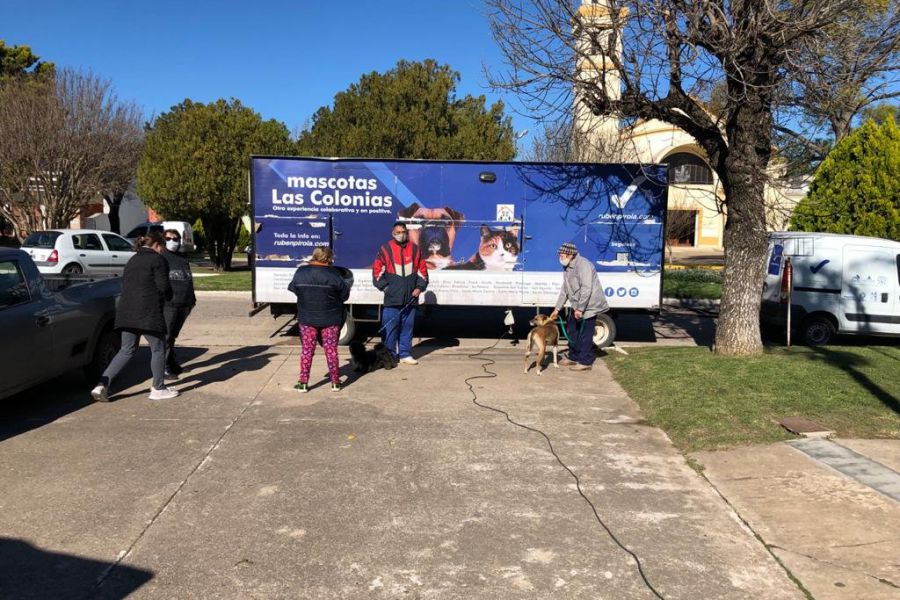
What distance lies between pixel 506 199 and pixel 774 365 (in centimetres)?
432

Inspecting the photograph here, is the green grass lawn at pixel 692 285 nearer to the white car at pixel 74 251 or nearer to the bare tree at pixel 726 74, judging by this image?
the bare tree at pixel 726 74

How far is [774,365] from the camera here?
8.22m

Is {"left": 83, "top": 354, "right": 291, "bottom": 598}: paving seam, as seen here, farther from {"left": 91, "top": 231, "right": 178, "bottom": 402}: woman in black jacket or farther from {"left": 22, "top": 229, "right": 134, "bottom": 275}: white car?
{"left": 22, "top": 229, "right": 134, "bottom": 275}: white car

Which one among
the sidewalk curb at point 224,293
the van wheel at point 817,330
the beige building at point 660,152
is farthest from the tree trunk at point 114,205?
the van wheel at point 817,330

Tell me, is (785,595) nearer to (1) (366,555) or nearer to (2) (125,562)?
(1) (366,555)

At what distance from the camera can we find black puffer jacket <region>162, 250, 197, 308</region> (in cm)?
786

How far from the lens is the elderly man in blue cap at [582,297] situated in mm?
8742

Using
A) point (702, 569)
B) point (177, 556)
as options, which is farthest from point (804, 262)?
point (177, 556)

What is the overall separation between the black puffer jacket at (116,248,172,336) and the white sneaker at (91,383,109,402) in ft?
2.10

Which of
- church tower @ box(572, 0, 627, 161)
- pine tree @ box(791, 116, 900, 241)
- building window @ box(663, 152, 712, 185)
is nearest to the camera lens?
church tower @ box(572, 0, 627, 161)

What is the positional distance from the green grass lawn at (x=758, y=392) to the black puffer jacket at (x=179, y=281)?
5.26 m

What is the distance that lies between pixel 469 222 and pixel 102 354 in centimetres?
524

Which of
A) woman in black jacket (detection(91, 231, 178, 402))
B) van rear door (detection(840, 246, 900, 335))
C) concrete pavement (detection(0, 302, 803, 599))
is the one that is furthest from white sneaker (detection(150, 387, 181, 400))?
van rear door (detection(840, 246, 900, 335))

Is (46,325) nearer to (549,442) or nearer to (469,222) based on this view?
(549,442)
